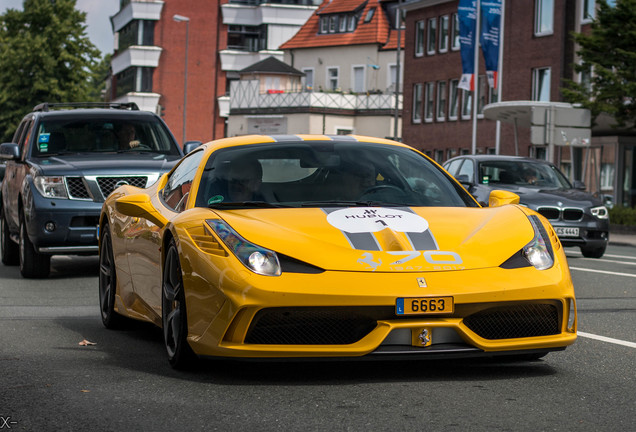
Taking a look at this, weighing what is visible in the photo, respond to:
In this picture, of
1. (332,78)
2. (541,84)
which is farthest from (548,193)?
(332,78)

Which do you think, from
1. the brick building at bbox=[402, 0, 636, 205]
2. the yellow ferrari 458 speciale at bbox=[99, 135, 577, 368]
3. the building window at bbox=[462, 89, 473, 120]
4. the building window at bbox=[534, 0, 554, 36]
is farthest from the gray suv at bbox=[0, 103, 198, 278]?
the building window at bbox=[462, 89, 473, 120]

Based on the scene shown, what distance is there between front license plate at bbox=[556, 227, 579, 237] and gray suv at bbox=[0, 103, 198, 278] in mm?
6929

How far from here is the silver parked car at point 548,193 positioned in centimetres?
1994

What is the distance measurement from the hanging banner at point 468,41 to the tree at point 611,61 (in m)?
11.6

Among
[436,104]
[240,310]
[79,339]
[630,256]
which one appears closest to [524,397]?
[240,310]

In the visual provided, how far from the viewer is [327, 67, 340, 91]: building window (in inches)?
3435

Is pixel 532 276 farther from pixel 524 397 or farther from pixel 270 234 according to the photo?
pixel 270 234

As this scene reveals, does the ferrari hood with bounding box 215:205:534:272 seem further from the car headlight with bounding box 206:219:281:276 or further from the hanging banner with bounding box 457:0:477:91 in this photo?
the hanging banner with bounding box 457:0:477:91

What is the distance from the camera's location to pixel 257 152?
7.99 meters

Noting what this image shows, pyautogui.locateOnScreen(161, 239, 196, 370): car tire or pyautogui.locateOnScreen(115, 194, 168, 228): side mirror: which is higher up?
pyautogui.locateOnScreen(115, 194, 168, 228): side mirror

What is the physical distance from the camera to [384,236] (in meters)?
6.74

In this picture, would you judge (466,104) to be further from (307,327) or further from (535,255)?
(307,327)

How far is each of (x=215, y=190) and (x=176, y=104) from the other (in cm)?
8908

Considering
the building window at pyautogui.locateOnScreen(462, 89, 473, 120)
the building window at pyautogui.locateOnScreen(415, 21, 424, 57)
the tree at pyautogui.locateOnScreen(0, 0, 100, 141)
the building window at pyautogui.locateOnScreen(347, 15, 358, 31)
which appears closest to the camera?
the building window at pyautogui.locateOnScreen(462, 89, 473, 120)
